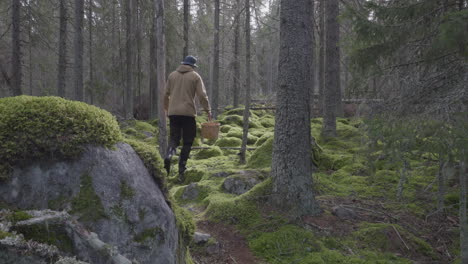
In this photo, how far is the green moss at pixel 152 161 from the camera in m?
2.69

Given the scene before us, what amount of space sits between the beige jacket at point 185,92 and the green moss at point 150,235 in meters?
3.74

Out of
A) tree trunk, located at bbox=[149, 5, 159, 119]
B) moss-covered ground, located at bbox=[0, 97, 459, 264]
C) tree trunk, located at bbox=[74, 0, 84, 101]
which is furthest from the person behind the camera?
tree trunk, located at bbox=[149, 5, 159, 119]

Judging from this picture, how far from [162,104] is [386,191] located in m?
4.55

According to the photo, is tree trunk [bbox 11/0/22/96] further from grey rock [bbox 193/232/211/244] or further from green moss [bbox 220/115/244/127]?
grey rock [bbox 193/232/211/244]

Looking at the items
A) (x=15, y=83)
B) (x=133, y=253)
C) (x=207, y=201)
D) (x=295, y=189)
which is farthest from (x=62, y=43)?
Answer: (x=133, y=253)

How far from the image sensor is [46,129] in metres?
2.11

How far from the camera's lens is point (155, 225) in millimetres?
2389

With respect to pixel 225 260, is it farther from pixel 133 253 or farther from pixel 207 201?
pixel 133 253

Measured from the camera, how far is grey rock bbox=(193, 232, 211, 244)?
13.0 feet

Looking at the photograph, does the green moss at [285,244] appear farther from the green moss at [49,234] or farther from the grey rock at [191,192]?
the green moss at [49,234]

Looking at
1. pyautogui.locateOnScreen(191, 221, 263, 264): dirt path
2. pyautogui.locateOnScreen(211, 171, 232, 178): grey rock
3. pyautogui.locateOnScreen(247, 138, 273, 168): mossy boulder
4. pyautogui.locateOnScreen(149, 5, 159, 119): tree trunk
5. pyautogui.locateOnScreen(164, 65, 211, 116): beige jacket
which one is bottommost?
pyautogui.locateOnScreen(191, 221, 263, 264): dirt path

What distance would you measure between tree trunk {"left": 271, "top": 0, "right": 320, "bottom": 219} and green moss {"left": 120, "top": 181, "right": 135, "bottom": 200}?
8.27 ft

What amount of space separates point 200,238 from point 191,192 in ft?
5.92

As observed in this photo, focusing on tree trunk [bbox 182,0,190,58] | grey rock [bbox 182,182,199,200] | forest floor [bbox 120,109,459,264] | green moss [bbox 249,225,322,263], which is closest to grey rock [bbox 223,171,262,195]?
forest floor [bbox 120,109,459,264]
